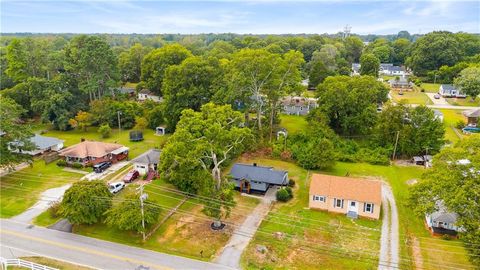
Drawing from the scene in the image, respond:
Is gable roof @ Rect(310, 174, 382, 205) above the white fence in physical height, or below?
above

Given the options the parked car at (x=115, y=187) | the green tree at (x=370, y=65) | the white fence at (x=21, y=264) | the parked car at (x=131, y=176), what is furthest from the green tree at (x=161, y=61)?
the white fence at (x=21, y=264)

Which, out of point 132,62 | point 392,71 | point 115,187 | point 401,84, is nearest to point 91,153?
point 115,187

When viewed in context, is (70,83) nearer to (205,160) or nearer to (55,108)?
(55,108)

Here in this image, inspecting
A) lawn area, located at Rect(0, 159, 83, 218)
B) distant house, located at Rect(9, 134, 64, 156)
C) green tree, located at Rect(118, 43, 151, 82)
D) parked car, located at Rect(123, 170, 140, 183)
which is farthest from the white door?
green tree, located at Rect(118, 43, 151, 82)

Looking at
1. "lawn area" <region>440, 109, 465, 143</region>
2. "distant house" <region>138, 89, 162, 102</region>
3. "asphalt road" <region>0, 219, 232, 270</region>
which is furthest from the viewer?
"distant house" <region>138, 89, 162, 102</region>

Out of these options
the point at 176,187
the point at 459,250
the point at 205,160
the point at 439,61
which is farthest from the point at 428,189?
the point at 439,61

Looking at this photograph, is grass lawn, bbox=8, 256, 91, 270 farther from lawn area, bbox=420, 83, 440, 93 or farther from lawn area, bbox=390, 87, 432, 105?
lawn area, bbox=420, 83, 440, 93

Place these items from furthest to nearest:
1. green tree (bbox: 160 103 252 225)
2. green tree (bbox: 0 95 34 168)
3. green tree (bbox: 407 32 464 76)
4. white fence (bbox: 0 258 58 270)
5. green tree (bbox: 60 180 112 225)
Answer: green tree (bbox: 407 32 464 76) → green tree (bbox: 0 95 34 168) → green tree (bbox: 160 103 252 225) → green tree (bbox: 60 180 112 225) → white fence (bbox: 0 258 58 270)
